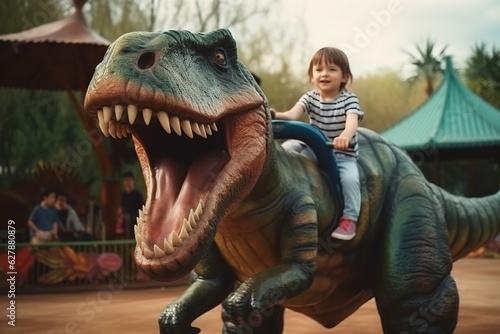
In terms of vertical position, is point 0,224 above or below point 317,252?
below

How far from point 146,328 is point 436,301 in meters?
3.57

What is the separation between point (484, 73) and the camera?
26844mm

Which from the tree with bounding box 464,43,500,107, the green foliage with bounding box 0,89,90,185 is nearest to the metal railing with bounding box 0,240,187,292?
the green foliage with bounding box 0,89,90,185

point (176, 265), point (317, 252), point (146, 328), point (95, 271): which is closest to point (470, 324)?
point (146, 328)

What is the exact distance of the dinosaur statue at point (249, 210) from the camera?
6.35 ft

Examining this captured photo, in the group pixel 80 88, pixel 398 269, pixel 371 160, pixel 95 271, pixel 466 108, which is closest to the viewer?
pixel 398 269

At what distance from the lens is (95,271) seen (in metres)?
9.63

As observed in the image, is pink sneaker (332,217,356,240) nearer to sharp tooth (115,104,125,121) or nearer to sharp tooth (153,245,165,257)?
sharp tooth (153,245,165,257)

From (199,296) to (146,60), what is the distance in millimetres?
1167

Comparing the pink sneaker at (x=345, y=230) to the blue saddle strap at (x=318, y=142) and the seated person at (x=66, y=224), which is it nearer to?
the blue saddle strap at (x=318, y=142)

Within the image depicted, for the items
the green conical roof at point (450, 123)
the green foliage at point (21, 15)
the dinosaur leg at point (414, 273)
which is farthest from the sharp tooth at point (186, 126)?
the green foliage at point (21, 15)

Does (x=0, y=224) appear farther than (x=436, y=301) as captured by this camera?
Yes

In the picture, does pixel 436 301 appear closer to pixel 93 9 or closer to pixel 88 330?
pixel 88 330

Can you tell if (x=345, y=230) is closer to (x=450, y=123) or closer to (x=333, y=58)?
(x=333, y=58)
